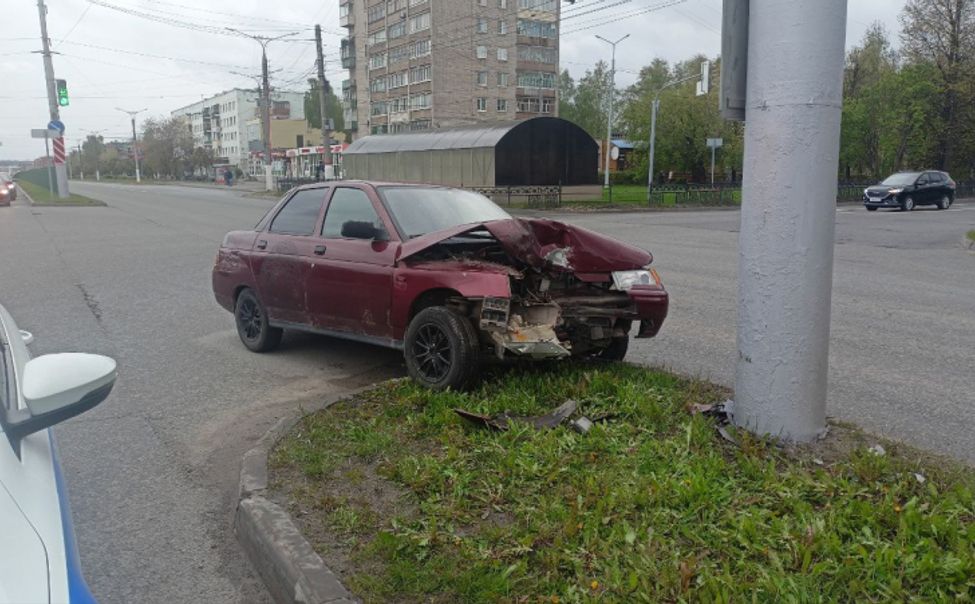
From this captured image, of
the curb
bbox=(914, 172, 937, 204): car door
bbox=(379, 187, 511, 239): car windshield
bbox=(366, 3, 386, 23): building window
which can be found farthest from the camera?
bbox=(366, 3, 386, 23): building window

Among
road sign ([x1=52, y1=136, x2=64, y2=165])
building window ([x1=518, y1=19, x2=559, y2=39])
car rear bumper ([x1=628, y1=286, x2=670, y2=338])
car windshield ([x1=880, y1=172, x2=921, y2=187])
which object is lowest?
car rear bumper ([x1=628, y1=286, x2=670, y2=338])

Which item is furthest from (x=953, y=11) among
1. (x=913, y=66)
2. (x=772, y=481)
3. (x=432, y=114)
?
(x=772, y=481)

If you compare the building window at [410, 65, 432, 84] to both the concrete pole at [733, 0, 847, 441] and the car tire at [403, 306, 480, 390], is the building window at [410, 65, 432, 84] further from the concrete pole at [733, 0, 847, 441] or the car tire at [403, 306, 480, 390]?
the concrete pole at [733, 0, 847, 441]

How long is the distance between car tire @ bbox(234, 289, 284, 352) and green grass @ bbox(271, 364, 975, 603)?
269 cm

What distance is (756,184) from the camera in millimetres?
3984

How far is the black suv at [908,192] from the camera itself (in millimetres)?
33188

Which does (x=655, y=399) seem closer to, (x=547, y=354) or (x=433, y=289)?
(x=547, y=354)

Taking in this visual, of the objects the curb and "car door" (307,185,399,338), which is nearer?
the curb

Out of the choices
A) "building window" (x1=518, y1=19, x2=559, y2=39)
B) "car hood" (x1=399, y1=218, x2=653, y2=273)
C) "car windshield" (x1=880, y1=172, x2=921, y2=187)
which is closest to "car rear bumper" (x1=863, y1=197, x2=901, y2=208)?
"car windshield" (x1=880, y1=172, x2=921, y2=187)

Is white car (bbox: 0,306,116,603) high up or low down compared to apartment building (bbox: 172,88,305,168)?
down

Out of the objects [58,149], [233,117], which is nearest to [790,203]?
[58,149]

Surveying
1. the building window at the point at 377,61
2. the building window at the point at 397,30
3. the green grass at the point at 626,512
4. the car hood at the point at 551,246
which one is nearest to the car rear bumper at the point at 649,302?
the car hood at the point at 551,246

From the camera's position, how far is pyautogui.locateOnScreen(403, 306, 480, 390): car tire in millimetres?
5227

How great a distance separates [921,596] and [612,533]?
3.74 ft
